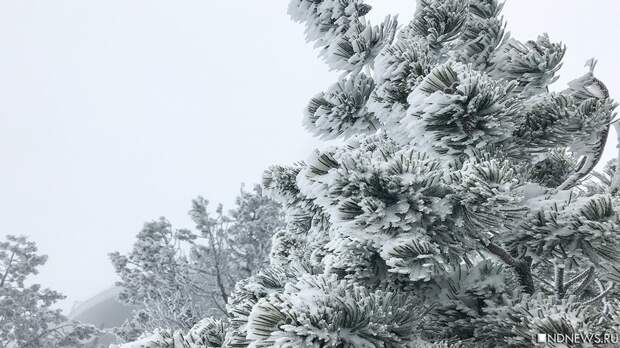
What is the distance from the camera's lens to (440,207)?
1796 mm

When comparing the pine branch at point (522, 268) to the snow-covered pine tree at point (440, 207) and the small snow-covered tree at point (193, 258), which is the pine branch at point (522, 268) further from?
the small snow-covered tree at point (193, 258)

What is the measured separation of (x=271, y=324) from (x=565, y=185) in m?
2.06

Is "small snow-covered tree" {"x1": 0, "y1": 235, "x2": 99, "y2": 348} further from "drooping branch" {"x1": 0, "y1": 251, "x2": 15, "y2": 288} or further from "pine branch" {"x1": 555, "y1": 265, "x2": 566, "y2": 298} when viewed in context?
"pine branch" {"x1": 555, "y1": 265, "x2": 566, "y2": 298}

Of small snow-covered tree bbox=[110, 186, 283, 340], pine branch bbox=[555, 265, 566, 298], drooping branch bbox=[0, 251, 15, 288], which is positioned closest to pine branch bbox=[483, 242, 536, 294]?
pine branch bbox=[555, 265, 566, 298]

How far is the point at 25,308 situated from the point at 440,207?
1735 cm

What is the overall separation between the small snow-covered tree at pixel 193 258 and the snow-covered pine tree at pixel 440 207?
7.39m

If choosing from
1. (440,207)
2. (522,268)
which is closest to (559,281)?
(522,268)

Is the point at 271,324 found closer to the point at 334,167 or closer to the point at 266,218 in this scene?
the point at 334,167

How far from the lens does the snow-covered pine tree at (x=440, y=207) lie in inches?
68.6

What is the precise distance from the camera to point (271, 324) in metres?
1.64

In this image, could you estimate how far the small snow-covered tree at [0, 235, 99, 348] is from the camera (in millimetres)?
14375

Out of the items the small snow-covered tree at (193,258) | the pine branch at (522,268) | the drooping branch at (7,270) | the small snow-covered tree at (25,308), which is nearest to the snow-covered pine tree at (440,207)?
the pine branch at (522,268)

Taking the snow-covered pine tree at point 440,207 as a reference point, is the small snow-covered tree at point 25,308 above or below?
above

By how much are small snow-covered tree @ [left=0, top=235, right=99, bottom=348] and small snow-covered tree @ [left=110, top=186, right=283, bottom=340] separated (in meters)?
3.54
